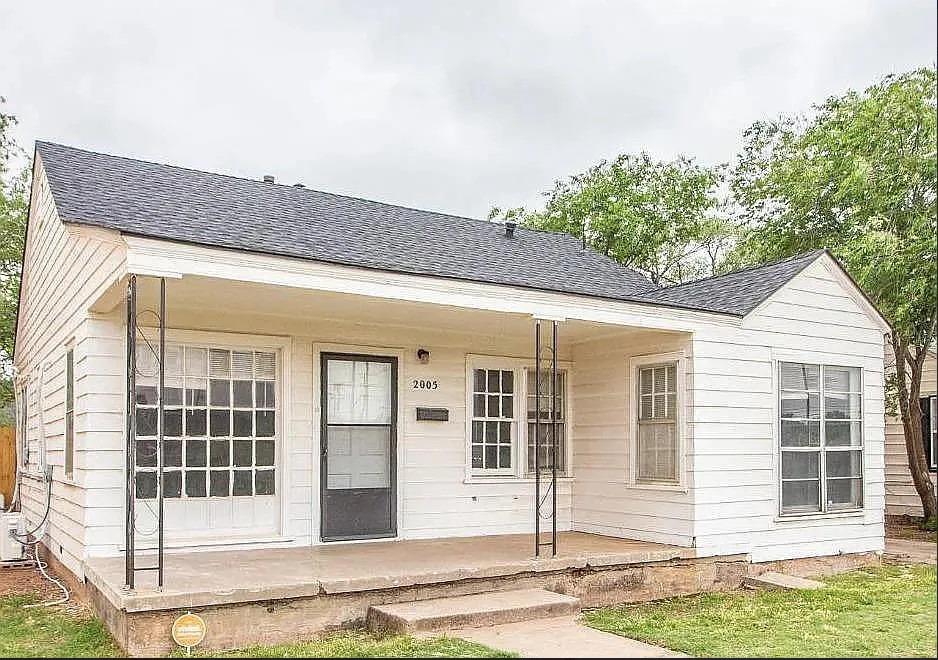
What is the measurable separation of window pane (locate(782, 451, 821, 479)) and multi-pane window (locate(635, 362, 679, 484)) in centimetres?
121

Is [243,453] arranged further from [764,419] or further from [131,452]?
[764,419]

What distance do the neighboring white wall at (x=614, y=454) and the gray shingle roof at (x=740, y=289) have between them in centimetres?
61

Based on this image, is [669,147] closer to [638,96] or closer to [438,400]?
[638,96]

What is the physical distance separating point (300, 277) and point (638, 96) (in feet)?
27.2

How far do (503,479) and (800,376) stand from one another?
3179mm

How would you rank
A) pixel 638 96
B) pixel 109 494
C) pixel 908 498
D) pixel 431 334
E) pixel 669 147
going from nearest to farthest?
pixel 109 494
pixel 431 334
pixel 638 96
pixel 908 498
pixel 669 147

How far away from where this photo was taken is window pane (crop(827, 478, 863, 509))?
30.6 ft

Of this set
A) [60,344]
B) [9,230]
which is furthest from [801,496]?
[9,230]

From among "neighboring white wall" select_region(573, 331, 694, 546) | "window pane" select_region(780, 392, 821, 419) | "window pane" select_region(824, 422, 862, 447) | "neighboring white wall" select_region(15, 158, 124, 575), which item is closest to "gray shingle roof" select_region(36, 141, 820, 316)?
"neighboring white wall" select_region(15, 158, 124, 575)

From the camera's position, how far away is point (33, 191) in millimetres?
11031

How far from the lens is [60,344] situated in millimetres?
9023

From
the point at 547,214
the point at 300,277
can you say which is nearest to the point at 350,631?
the point at 300,277

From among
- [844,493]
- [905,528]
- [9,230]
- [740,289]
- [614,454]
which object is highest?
[9,230]

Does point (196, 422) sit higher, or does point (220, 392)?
point (220, 392)
